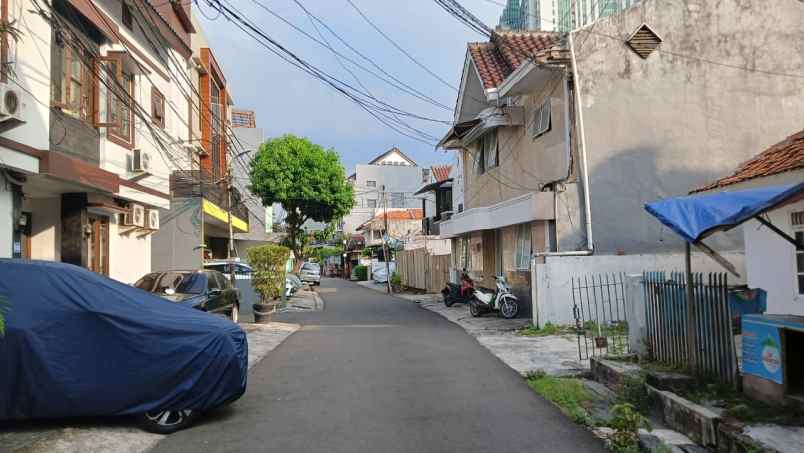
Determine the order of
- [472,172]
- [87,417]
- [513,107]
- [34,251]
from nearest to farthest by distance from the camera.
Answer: [87,417]
[34,251]
[513,107]
[472,172]

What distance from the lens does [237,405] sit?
26.2 ft

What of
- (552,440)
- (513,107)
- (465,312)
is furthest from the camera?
(465,312)

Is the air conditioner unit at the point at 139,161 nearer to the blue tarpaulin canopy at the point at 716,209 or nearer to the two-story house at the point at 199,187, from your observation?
the two-story house at the point at 199,187

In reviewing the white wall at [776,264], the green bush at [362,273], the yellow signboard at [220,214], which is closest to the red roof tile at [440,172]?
the green bush at [362,273]

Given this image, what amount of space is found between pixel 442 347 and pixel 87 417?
754 centimetres

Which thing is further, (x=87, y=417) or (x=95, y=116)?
(x=95, y=116)

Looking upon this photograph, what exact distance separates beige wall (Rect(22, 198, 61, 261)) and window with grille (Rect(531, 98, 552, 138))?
11.8 metres

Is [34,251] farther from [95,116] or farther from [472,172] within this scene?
[472,172]

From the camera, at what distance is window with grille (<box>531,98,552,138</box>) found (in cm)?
1766

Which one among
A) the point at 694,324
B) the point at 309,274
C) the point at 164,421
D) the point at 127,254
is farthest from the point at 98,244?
the point at 309,274

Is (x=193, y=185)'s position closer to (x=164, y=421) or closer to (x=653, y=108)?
(x=653, y=108)

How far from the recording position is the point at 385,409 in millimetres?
7629

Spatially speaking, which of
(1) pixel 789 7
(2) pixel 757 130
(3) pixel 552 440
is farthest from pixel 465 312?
(3) pixel 552 440

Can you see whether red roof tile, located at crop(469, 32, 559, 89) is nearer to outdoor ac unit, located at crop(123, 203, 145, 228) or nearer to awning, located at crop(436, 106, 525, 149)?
awning, located at crop(436, 106, 525, 149)
